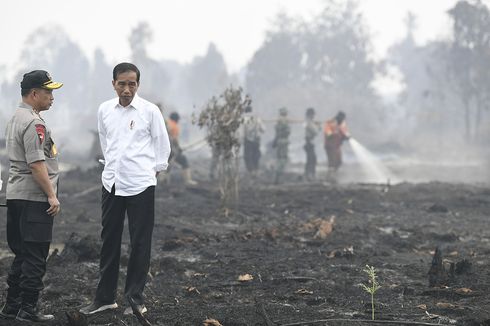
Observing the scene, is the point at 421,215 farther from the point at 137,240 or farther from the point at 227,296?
the point at 137,240

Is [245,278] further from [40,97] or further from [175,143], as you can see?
[175,143]

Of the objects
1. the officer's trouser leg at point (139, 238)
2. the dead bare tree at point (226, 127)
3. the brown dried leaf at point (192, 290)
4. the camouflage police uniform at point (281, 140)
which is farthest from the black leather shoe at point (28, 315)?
the camouflage police uniform at point (281, 140)

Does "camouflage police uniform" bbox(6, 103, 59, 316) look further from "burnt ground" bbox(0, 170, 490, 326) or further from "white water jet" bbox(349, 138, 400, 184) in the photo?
"white water jet" bbox(349, 138, 400, 184)

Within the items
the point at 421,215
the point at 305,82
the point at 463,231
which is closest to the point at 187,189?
the point at 421,215

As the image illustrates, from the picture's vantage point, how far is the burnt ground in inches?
184

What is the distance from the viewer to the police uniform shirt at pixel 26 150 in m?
4.14

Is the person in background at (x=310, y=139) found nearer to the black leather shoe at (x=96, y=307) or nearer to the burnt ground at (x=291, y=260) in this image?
the burnt ground at (x=291, y=260)

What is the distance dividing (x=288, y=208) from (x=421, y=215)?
8.09 ft

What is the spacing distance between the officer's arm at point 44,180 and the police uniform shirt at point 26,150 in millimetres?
39

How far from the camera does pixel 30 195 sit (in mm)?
4191

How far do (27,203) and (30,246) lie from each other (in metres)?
0.29

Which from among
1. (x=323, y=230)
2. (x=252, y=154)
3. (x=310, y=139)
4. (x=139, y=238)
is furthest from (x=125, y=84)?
(x=252, y=154)

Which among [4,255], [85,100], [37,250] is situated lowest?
[4,255]

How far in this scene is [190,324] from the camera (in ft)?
14.1
